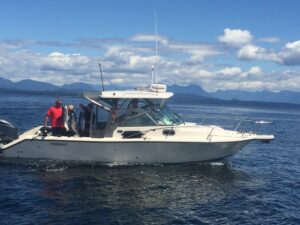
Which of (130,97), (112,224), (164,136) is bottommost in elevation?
(112,224)

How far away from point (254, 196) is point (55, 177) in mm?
8509

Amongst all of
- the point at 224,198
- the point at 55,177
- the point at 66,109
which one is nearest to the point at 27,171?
the point at 55,177

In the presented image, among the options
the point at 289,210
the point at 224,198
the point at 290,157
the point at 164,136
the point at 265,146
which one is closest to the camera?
the point at 289,210

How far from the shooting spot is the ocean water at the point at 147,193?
14375 millimetres

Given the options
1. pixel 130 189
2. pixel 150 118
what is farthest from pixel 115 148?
pixel 130 189

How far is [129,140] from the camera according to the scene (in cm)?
2027

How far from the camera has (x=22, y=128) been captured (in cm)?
3753

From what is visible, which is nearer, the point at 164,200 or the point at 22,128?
the point at 164,200

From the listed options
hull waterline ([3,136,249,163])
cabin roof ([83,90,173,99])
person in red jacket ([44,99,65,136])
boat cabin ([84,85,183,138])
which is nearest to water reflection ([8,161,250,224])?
hull waterline ([3,136,249,163])

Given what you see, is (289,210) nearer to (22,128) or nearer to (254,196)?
(254,196)

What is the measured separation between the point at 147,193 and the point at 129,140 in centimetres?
388

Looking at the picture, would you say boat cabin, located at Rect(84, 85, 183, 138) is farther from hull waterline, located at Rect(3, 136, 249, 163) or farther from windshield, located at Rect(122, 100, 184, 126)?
hull waterline, located at Rect(3, 136, 249, 163)

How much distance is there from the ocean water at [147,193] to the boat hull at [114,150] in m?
0.40

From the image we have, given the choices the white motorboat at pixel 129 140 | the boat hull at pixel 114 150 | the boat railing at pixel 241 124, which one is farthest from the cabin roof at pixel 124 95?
the boat railing at pixel 241 124
